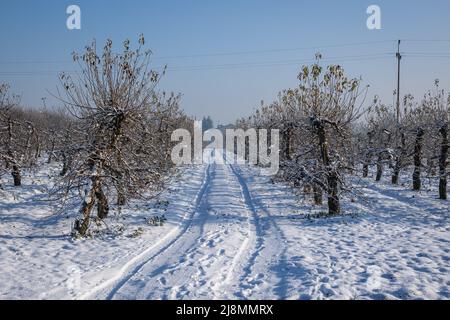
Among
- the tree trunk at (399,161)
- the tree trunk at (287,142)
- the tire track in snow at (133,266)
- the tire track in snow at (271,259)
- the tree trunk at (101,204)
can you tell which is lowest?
the tire track in snow at (133,266)

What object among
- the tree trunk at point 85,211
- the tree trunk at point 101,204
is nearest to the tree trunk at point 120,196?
the tree trunk at point 101,204

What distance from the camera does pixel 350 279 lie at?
780cm

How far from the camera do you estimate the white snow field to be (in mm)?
7348

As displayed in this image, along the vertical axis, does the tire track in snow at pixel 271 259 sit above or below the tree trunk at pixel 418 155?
below

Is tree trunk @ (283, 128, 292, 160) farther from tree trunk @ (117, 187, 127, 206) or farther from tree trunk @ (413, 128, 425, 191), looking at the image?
tree trunk @ (117, 187, 127, 206)

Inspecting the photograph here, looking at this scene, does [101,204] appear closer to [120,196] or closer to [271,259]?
[120,196]

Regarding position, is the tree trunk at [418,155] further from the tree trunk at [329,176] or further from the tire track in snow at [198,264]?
the tire track in snow at [198,264]

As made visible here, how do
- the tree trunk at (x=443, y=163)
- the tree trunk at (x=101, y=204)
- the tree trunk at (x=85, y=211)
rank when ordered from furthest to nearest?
the tree trunk at (x=443, y=163)
the tree trunk at (x=101, y=204)
the tree trunk at (x=85, y=211)

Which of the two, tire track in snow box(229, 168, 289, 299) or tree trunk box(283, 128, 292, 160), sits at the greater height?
tree trunk box(283, 128, 292, 160)

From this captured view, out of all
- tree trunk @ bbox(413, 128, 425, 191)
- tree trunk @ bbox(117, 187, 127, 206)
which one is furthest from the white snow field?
tree trunk @ bbox(413, 128, 425, 191)

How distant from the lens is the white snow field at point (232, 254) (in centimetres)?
735

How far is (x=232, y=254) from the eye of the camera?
987 cm

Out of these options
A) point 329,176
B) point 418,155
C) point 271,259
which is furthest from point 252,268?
point 418,155
